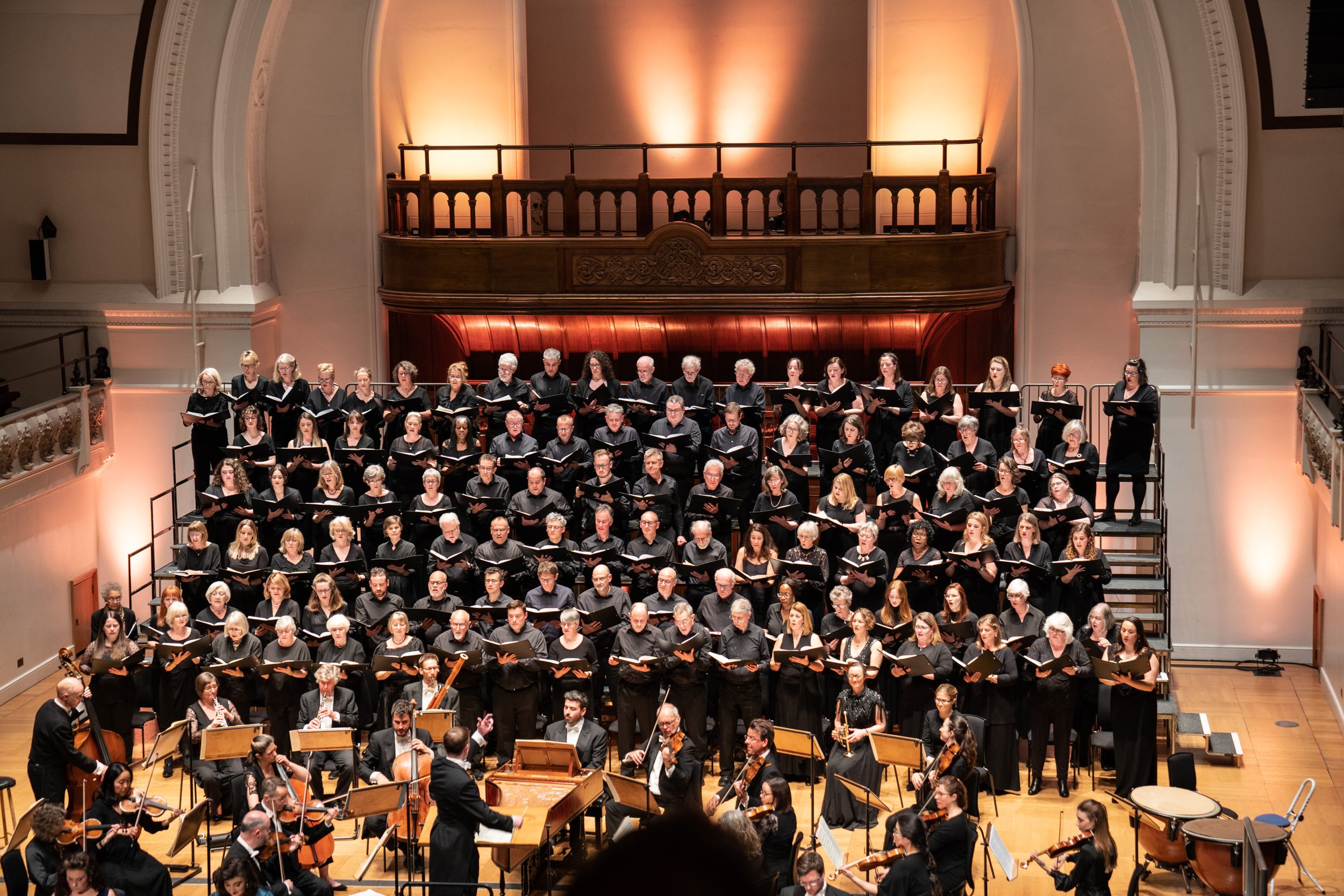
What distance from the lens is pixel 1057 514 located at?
10695 millimetres

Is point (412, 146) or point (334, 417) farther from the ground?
point (412, 146)

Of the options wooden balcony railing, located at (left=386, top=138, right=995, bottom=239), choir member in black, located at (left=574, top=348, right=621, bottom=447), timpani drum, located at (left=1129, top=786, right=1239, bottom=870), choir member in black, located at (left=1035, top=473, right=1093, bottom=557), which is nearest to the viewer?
timpani drum, located at (left=1129, top=786, right=1239, bottom=870)

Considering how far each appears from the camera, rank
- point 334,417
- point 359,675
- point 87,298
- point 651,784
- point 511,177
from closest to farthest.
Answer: point 651,784 → point 359,675 → point 334,417 → point 87,298 → point 511,177

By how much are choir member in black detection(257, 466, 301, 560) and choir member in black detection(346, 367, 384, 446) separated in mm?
737

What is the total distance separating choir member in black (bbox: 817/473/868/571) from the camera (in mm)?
10594

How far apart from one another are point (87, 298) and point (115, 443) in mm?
1355

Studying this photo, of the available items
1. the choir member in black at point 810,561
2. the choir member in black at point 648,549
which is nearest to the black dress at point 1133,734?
the choir member in black at point 810,561

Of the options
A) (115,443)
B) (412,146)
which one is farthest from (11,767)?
(412,146)

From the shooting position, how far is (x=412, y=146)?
14766mm

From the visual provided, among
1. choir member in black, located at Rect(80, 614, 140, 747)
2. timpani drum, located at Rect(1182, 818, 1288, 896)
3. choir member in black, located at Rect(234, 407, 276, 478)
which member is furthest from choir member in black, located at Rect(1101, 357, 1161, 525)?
choir member in black, located at Rect(80, 614, 140, 747)

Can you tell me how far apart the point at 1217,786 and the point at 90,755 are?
721 cm

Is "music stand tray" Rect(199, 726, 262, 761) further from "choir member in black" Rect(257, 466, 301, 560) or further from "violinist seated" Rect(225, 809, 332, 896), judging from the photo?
"choir member in black" Rect(257, 466, 301, 560)

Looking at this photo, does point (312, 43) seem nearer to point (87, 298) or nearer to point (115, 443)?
point (87, 298)

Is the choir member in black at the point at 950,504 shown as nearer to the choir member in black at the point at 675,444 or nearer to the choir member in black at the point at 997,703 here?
the choir member in black at the point at 997,703
